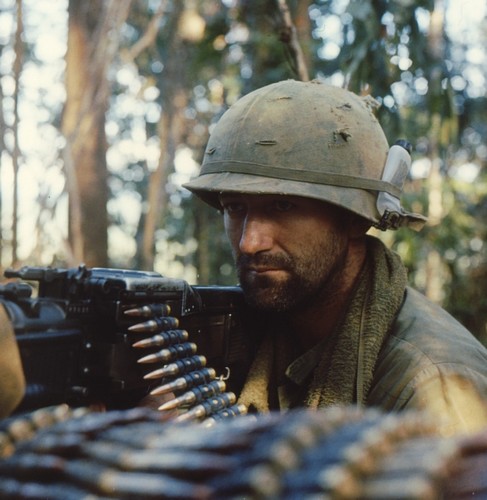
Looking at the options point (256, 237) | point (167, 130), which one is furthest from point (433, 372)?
point (167, 130)

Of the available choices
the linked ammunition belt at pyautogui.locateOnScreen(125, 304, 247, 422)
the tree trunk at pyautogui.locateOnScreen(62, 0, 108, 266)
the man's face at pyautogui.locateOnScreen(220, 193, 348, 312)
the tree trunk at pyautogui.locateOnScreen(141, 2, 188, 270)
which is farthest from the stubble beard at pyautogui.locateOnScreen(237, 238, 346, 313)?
the tree trunk at pyautogui.locateOnScreen(62, 0, 108, 266)

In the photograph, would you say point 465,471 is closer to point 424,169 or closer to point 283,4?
point 283,4

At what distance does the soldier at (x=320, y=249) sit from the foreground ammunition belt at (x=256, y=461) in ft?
5.93

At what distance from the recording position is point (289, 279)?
309cm

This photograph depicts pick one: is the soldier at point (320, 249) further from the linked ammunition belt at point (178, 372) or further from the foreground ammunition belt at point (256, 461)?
the foreground ammunition belt at point (256, 461)

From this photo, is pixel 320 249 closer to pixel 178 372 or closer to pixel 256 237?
pixel 256 237

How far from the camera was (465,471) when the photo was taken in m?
0.88

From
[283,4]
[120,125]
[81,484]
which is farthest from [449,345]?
[120,125]

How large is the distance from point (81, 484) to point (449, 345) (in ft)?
6.82

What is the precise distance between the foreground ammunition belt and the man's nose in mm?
2030

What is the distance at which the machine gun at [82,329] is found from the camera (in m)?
2.08

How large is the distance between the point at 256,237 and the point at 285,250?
15cm

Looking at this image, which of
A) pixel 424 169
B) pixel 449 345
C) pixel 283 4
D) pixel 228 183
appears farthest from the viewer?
pixel 424 169

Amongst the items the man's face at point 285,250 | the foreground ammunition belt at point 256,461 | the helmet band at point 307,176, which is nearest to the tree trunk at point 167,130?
the helmet band at point 307,176
